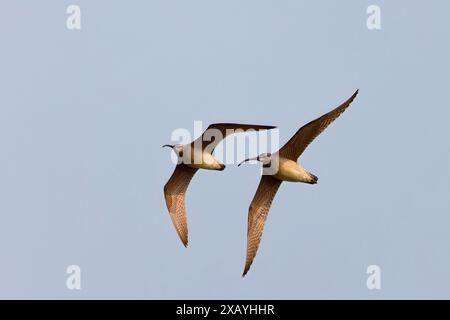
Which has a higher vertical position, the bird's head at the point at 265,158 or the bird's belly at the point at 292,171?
the bird's head at the point at 265,158

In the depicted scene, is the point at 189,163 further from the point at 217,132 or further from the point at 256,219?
the point at 256,219

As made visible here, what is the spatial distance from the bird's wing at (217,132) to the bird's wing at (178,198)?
2.47 metres

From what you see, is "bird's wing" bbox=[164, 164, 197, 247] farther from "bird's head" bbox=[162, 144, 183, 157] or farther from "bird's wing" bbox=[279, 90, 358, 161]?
"bird's wing" bbox=[279, 90, 358, 161]

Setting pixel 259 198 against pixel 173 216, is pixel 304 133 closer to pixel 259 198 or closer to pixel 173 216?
pixel 259 198

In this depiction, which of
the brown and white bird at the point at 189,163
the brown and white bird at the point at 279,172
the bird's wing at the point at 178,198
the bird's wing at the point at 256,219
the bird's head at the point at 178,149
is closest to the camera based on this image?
the brown and white bird at the point at 279,172

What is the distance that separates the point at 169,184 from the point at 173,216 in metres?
1.17

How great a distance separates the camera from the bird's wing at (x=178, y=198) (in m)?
39.9

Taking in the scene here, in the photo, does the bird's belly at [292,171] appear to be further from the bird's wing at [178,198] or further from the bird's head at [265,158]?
the bird's wing at [178,198]

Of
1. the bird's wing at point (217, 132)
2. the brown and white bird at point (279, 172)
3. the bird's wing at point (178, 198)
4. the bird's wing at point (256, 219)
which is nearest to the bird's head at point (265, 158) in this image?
the brown and white bird at point (279, 172)

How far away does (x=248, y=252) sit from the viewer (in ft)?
124

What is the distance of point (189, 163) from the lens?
126ft

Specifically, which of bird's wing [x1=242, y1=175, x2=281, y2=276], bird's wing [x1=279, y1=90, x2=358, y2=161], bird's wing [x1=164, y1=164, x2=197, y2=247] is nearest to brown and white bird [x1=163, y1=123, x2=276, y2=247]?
bird's wing [x1=164, y1=164, x2=197, y2=247]

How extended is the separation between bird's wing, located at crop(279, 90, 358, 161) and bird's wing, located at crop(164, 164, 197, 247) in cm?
527
